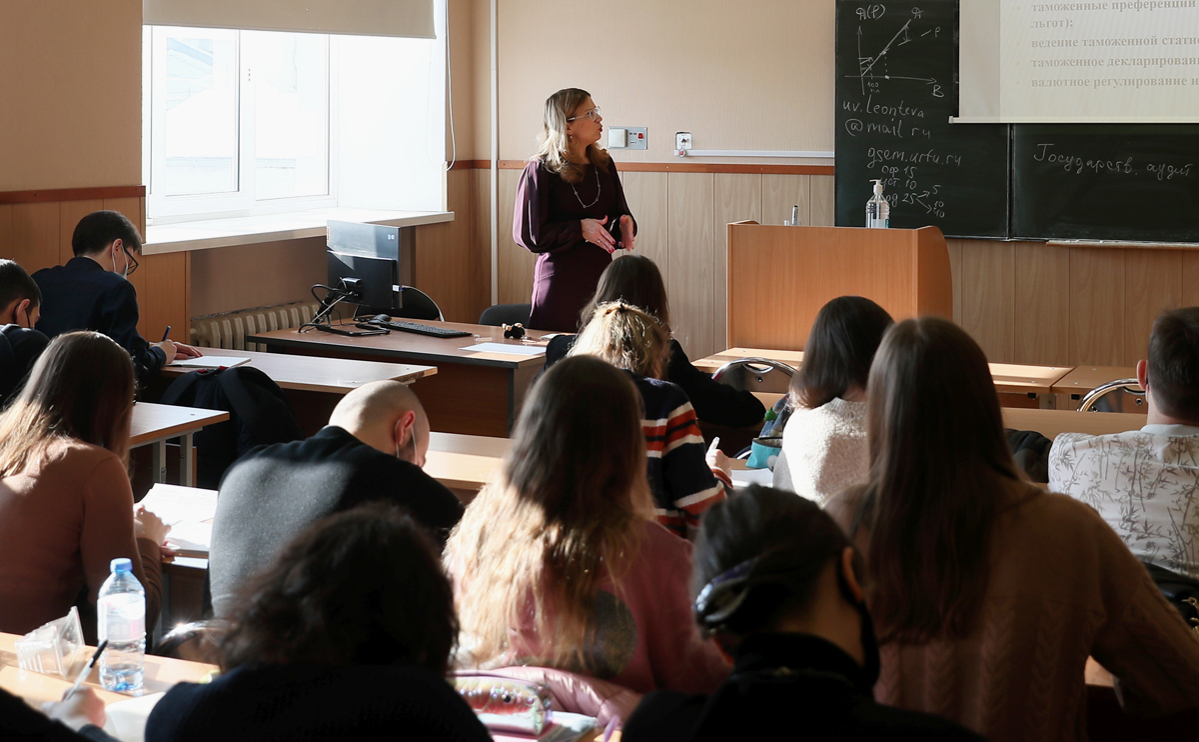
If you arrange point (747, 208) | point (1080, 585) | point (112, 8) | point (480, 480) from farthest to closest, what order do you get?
point (747, 208)
point (112, 8)
point (480, 480)
point (1080, 585)

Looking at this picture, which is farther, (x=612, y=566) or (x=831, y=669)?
(x=612, y=566)

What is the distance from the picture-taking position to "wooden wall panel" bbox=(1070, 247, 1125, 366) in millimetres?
5879

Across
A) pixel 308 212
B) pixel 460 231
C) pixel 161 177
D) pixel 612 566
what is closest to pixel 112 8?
pixel 161 177

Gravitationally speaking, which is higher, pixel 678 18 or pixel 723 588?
pixel 678 18

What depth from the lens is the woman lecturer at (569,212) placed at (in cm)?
517

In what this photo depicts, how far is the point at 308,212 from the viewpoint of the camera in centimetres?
695

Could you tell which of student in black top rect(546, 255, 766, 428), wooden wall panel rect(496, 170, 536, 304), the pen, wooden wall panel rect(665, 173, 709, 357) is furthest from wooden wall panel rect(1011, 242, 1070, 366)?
the pen

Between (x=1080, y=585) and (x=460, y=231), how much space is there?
6.04m

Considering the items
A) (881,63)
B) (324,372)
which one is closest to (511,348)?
(324,372)

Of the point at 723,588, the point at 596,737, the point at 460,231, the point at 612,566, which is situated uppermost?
the point at 460,231

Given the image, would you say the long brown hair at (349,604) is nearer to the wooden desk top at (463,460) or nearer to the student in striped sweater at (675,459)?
the student in striped sweater at (675,459)

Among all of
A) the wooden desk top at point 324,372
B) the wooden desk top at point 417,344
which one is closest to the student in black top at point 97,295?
the wooden desk top at point 324,372

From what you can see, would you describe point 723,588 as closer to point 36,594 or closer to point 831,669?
point 831,669

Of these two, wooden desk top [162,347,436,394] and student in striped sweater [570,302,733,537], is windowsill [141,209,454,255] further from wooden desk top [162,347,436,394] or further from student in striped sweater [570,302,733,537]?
student in striped sweater [570,302,733,537]
